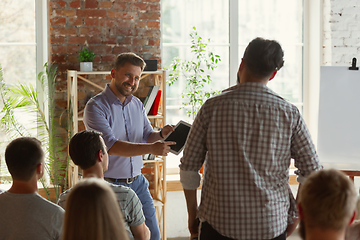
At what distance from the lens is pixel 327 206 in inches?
43.9

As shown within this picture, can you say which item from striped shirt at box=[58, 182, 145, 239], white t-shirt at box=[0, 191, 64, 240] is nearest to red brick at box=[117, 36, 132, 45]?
striped shirt at box=[58, 182, 145, 239]

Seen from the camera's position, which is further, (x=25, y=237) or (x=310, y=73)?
(x=310, y=73)

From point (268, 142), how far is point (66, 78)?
2.40 metres

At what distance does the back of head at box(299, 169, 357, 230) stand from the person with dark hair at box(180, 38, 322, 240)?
0.39 metres

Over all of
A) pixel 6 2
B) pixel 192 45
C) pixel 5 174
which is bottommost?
→ pixel 5 174

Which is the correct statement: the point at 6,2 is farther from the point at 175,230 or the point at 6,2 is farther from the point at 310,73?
the point at 310,73

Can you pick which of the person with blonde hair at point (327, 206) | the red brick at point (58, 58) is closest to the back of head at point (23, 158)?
the person with blonde hair at point (327, 206)

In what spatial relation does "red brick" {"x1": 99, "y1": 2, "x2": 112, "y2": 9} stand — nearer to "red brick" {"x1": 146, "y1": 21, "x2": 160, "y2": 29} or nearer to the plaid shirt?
"red brick" {"x1": 146, "y1": 21, "x2": 160, "y2": 29}

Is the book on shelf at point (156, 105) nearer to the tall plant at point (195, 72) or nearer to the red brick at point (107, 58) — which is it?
the tall plant at point (195, 72)

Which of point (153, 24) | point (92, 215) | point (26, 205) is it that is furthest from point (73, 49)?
point (92, 215)

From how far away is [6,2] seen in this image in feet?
11.7

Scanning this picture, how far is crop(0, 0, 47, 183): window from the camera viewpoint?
361cm

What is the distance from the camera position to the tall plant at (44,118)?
131 inches

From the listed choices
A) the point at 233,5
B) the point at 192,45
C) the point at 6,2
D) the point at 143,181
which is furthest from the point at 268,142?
the point at 6,2
